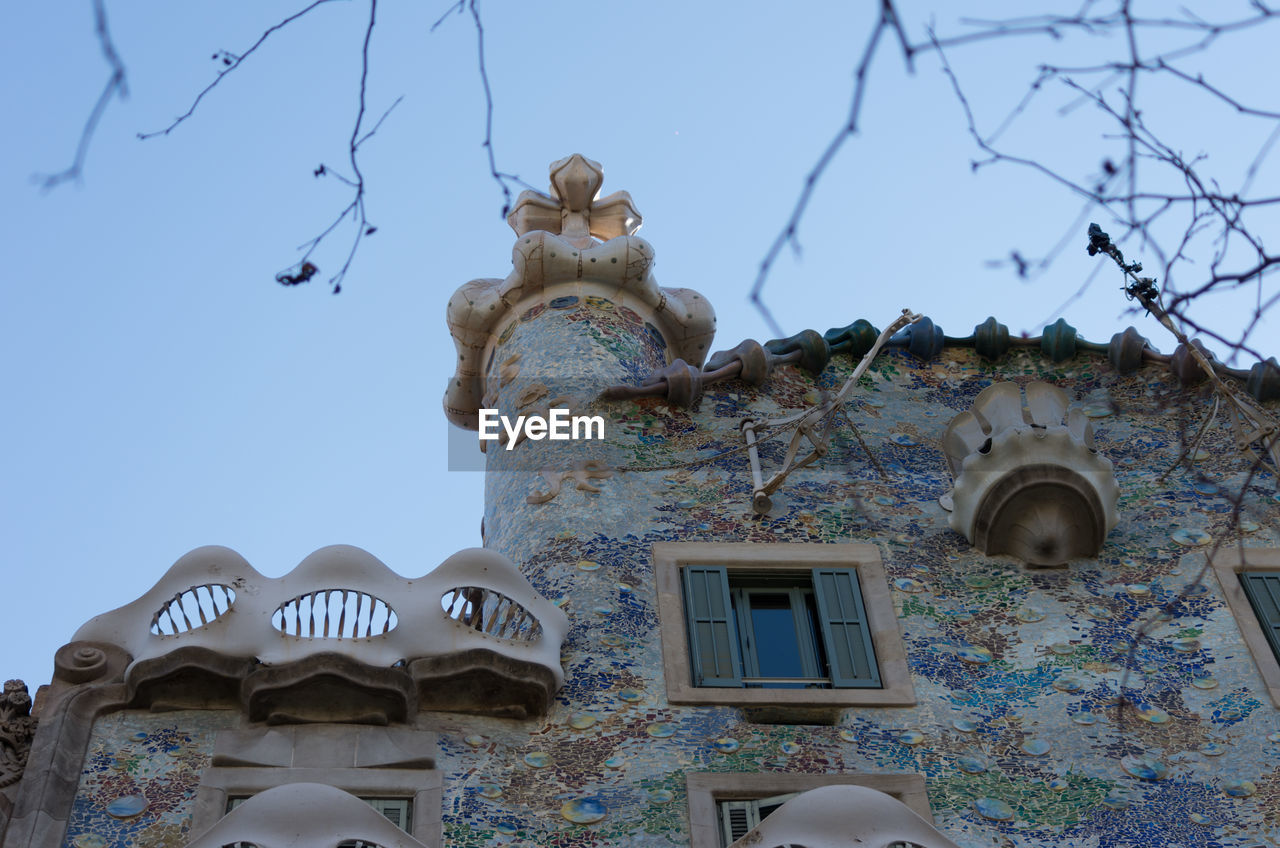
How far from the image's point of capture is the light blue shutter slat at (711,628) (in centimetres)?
995

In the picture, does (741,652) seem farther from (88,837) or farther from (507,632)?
(88,837)

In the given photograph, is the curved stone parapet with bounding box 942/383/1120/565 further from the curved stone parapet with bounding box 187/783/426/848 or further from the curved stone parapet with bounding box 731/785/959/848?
the curved stone parapet with bounding box 187/783/426/848

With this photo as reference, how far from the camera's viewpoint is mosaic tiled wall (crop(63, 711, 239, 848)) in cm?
871

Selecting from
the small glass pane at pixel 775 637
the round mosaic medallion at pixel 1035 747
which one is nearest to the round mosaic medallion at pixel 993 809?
the round mosaic medallion at pixel 1035 747

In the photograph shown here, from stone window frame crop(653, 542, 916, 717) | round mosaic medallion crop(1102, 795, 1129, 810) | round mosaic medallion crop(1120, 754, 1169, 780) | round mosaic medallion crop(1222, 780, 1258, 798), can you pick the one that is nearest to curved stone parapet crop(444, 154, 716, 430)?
stone window frame crop(653, 542, 916, 717)

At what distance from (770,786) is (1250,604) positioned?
297 centimetres

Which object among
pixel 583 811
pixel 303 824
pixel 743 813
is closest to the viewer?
pixel 303 824

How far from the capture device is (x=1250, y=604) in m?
10.5

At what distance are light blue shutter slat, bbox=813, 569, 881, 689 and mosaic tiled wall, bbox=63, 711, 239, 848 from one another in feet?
9.60

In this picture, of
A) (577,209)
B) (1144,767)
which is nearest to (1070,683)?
(1144,767)

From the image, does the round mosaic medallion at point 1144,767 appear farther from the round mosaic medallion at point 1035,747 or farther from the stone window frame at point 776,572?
the stone window frame at point 776,572

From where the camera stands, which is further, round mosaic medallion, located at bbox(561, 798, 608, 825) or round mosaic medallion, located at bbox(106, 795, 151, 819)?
round mosaic medallion, located at bbox(561, 798, 608, 825)

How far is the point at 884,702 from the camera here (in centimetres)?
973

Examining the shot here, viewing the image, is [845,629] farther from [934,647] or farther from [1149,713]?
[1149,713]
